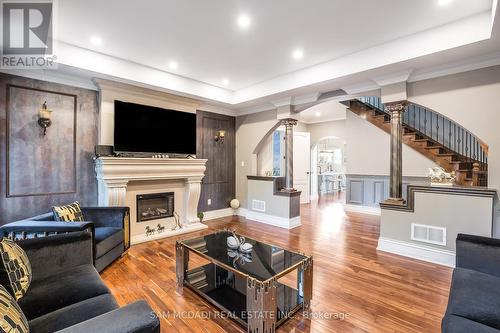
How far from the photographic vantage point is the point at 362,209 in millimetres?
6305

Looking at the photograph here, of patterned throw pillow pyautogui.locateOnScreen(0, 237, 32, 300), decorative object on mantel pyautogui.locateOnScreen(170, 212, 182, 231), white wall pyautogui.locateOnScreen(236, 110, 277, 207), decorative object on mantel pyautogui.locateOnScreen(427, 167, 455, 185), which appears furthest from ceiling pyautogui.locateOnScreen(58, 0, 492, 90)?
decorative object on mantel pyautogui.locateOnScreen(170, 212, 182, 231)

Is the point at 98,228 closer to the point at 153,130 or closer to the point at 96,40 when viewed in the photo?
the point at 153,130

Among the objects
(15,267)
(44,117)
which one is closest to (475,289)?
(15,267)

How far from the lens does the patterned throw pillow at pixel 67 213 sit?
9.14ft

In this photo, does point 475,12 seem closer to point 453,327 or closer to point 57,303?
point 453,327

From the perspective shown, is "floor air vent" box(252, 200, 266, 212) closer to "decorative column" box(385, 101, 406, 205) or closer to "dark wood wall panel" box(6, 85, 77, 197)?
"decorative column" box(385, 101, 406, 205)

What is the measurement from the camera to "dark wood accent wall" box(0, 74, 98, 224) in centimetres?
315

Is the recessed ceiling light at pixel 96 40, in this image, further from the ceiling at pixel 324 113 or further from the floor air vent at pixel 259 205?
the ceiling at pixel 324 113

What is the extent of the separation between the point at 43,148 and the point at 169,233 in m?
2.31

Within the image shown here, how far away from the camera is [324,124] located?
812cm

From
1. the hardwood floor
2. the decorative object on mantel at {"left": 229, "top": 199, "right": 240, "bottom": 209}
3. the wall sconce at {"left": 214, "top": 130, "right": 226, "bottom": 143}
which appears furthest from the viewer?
the decorative object on mantel at {"left": 229, "top": 199, "right": 240, "bottom": 209}

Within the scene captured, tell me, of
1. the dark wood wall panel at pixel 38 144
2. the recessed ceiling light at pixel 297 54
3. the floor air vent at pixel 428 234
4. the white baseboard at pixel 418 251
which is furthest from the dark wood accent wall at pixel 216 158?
the floor air vent at pixel 428 234

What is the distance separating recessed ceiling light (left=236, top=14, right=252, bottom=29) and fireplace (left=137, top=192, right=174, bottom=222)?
3.21 m

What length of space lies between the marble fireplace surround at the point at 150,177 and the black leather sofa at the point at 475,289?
13.0 feet
